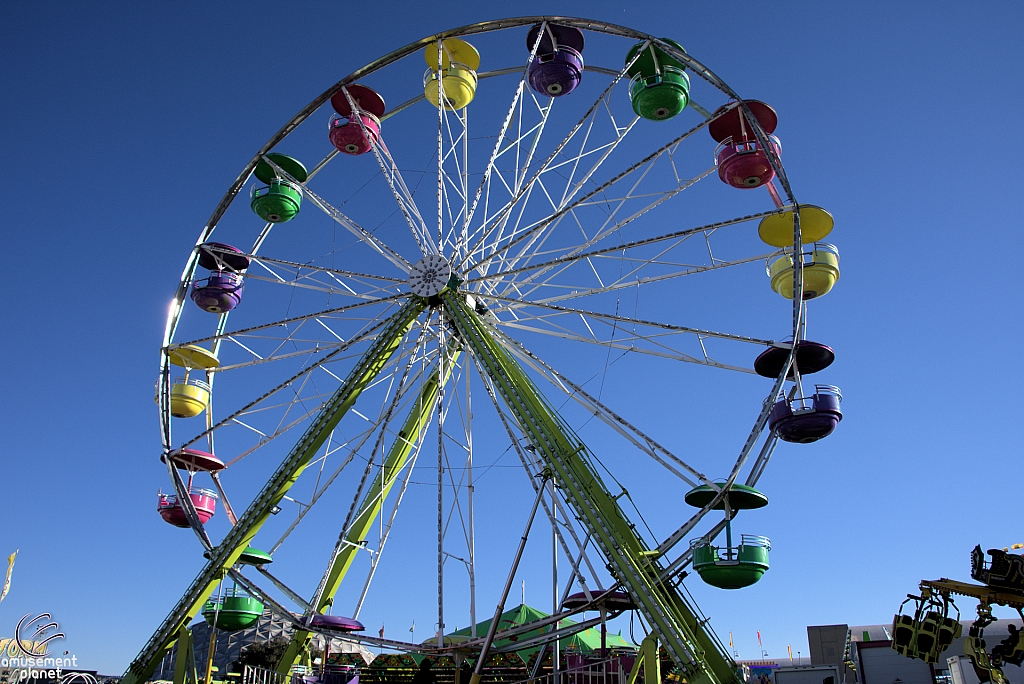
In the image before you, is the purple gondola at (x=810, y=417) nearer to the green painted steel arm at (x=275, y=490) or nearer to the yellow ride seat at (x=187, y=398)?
the green painted steel arm at (x=275, y=490)

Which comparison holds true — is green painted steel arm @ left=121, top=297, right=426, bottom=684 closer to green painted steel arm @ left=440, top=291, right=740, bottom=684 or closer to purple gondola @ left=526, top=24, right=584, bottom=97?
green painted steel arm @ left=440, top=291, right=740, bottom=684

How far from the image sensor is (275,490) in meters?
14.2

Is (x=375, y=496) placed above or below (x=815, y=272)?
below

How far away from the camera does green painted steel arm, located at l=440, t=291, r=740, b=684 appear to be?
393 inches

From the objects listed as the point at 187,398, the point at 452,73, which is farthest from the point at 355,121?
the point at 187,398

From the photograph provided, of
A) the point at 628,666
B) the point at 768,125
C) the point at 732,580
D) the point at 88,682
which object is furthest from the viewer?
the point at 88,682

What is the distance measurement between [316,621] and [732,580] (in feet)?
23.9

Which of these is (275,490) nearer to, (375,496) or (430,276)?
(375,496)

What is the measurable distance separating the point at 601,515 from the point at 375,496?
6422 millimetres

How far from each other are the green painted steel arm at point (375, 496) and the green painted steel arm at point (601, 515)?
3009 millimetres

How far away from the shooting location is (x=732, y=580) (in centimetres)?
1087

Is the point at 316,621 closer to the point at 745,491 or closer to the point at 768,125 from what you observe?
the point at 745,491

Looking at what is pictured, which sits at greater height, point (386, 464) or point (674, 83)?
point (674, 83)

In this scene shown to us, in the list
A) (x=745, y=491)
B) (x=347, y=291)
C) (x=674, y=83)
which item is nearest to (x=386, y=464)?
(x=347, y=291)
